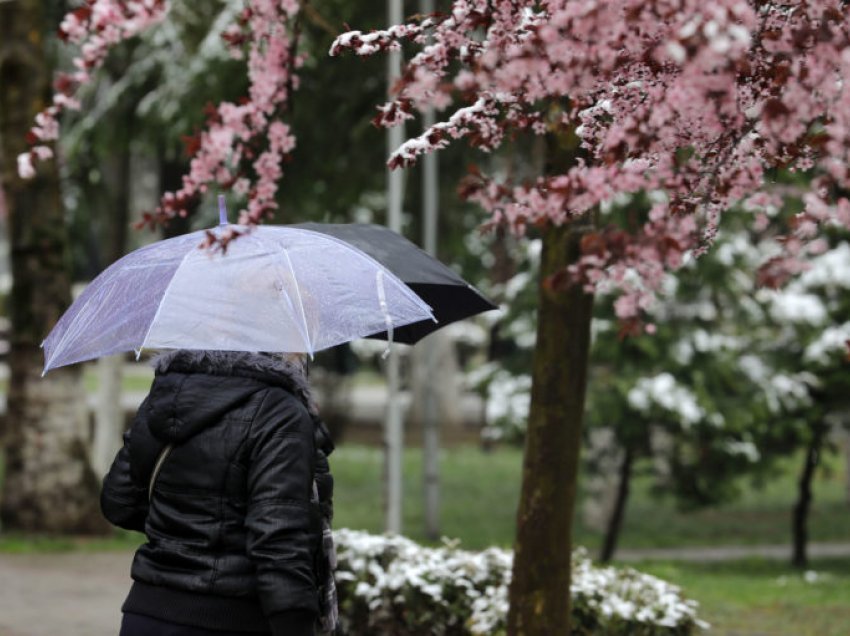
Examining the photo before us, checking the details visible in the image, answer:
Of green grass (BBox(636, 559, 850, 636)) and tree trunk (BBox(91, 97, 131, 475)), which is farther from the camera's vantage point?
tree trunk (BBox(91, 97, 131, 475))

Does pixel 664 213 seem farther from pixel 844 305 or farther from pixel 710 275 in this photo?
pixel 844 305

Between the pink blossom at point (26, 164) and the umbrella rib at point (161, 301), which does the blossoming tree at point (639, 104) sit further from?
the umbrella rib at point (161, 301)

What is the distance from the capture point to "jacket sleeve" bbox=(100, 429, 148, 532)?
3860 millimetres

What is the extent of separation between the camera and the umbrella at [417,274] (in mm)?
4605

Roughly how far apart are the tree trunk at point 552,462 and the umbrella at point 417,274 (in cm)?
71

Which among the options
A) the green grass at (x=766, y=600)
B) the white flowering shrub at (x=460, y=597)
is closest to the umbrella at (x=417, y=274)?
the white flowering shrub at (x=460, y=597)

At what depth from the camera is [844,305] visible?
13.0m

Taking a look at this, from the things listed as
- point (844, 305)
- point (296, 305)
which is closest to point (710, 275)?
point (844, 305)

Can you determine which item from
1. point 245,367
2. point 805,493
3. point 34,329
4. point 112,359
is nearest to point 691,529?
point 805,493

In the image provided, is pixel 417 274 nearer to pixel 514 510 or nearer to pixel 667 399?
pixel 667 399

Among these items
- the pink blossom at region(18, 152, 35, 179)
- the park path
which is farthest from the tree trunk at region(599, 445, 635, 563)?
the pink blossom at region(18, 152, 35, 179)

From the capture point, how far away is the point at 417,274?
4.62m

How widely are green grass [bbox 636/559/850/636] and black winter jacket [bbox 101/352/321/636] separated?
446 cm

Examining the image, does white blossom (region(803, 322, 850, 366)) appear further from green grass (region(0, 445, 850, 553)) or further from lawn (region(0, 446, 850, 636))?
lawn (region(0, 446, 850, 636))
